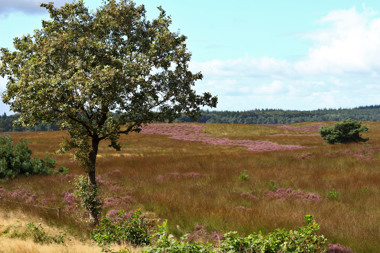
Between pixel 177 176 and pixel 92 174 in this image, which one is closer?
pixel 92 174

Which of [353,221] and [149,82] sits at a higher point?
[149,82]

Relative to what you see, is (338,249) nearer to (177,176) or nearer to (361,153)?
(177,176)

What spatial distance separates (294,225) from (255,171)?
36.5 ft

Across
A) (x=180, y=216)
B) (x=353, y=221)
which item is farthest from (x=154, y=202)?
(x=353, y=221)

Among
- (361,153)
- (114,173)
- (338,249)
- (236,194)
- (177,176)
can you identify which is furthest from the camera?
(361,153)

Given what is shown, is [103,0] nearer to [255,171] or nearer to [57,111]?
[57,111]

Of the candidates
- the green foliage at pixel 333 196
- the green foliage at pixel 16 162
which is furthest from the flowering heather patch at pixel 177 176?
the green foliage at pixel 16 162

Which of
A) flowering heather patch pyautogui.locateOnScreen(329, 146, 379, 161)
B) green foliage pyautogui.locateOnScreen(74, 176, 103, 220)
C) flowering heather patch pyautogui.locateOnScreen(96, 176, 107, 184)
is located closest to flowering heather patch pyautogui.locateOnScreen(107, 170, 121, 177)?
flowering heather patch pyautogui.locateOnScreen(96, 176, 107, 184)

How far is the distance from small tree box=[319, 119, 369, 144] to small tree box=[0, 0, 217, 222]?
32.9 m

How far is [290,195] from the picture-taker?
Result: 15141 millimetres

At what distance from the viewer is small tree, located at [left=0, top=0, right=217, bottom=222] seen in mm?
10008

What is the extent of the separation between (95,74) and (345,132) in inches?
1521

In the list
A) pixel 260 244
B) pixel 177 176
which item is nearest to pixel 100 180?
pixel 177 176

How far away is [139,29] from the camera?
12.2 meters
